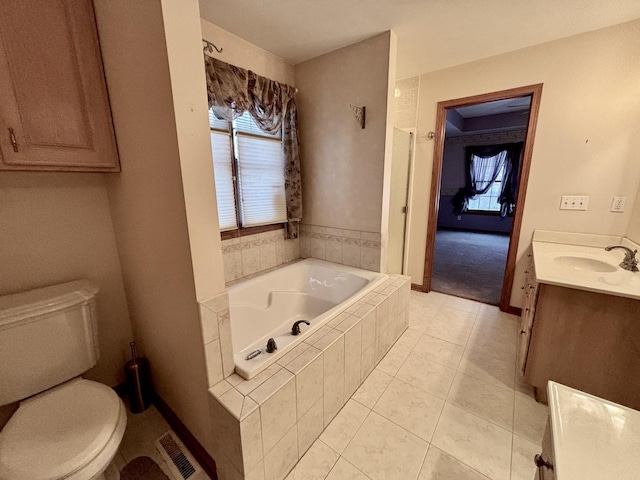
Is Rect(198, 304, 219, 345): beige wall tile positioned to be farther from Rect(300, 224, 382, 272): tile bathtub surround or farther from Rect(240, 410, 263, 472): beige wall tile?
Rect(300, 224, 382, 272): tile bathtub surround

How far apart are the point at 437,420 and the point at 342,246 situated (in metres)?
1.44

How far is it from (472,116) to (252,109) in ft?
17.7

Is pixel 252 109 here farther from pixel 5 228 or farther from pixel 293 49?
pixel 5 228

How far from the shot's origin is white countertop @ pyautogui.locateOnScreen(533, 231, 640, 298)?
4.24ft

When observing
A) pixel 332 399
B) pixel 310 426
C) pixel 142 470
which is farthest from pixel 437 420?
pixel 142 470

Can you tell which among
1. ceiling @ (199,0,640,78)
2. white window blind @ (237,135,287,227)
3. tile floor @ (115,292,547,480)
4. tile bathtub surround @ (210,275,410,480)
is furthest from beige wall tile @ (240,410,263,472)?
ceiling @ (199,0,640,78)

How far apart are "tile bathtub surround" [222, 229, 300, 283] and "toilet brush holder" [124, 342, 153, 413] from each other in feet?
2.52

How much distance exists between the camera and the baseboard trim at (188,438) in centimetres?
121

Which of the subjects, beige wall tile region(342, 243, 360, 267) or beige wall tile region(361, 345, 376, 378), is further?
beige wall tile region(342, 243, 360, 267)

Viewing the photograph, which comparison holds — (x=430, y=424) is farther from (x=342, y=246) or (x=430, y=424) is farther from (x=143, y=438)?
(x=143, y=438)

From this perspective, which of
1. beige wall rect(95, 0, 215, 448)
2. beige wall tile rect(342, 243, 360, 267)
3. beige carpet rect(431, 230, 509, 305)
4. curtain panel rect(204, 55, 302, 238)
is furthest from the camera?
beige carpet rect(431, 230, 509, 305)

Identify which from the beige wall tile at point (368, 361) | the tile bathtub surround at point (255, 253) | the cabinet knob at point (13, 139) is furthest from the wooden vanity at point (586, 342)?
the cabinet knob at point (13, 139)

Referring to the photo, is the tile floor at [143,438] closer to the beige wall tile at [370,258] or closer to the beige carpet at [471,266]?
the beige wall tile at [370,258]

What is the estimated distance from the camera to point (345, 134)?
2.20 m
